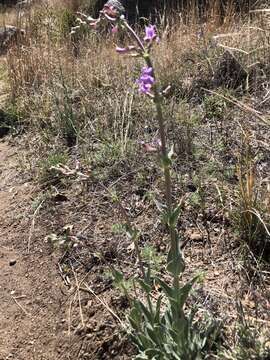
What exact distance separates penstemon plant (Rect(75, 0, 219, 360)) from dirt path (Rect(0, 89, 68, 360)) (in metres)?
0.51

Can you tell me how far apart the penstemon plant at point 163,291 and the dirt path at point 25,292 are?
51 centimetres

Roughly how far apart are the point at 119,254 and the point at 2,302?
67 cm

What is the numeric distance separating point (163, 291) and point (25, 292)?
1.04 m

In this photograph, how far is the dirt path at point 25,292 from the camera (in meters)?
2.38

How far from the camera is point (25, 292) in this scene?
8.73ft

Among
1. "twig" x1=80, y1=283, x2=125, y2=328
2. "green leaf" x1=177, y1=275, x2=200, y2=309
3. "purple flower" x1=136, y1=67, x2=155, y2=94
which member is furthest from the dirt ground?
"purple flower" x1=136, y1=67, x2=155, y2=94

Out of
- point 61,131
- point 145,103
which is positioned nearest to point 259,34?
point 145,103

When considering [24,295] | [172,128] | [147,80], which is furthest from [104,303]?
[172,128]

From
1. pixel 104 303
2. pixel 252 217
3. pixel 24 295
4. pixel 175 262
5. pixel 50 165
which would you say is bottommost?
pixel 24 295

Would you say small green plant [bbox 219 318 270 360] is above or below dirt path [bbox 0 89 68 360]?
above

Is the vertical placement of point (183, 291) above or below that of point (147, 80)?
below

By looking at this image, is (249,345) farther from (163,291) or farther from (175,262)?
(175,262)

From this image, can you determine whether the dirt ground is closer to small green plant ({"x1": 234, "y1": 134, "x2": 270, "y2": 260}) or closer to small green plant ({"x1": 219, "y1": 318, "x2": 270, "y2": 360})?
small green plant ({"x1": 219, "y1": 318, "x2": 270, "y2": 360})

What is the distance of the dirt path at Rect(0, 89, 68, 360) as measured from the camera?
2379mm
